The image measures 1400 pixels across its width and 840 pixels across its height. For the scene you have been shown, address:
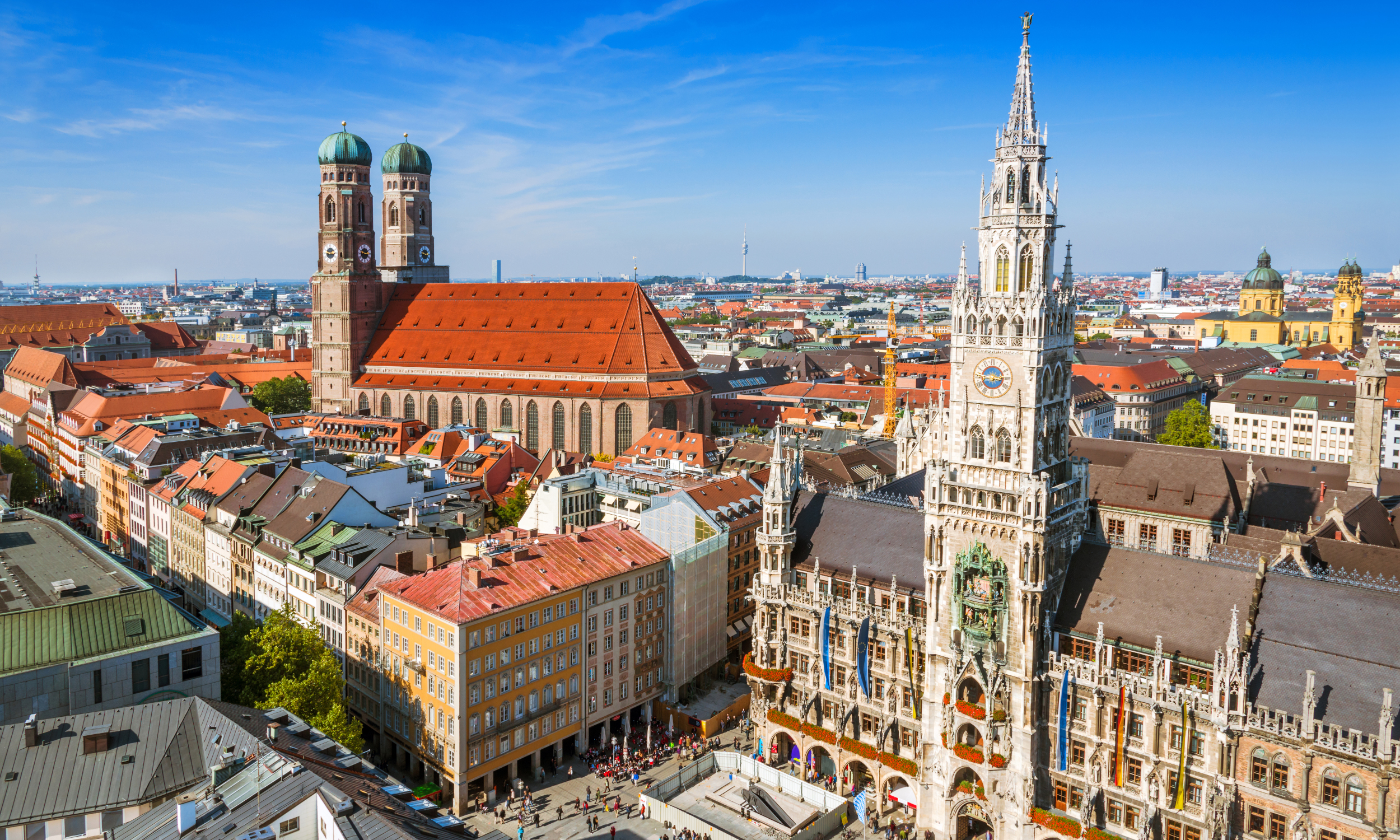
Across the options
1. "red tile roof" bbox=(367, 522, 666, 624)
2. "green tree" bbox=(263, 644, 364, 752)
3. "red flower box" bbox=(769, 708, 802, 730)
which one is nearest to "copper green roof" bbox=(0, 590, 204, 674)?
"green tree" bbox=(263, 644, 364, 752)

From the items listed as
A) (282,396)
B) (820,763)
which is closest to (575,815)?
(820,763)

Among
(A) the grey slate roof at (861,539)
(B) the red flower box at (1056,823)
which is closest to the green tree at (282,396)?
(A) the grey slate roof at (861,539)

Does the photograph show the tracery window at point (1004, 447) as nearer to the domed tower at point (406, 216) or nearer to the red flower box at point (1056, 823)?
the red flower box at point (1056, 823)

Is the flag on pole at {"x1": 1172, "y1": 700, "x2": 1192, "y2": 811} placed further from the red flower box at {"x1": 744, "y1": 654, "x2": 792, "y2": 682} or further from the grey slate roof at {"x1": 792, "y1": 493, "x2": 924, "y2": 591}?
the red flower box at {"x1": 744, "y1": 654, "x2": 792, "y2": 682}

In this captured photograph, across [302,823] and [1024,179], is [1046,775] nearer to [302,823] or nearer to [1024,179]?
[1024,179]

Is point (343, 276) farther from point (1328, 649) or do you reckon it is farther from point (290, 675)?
point (1328, 649)
